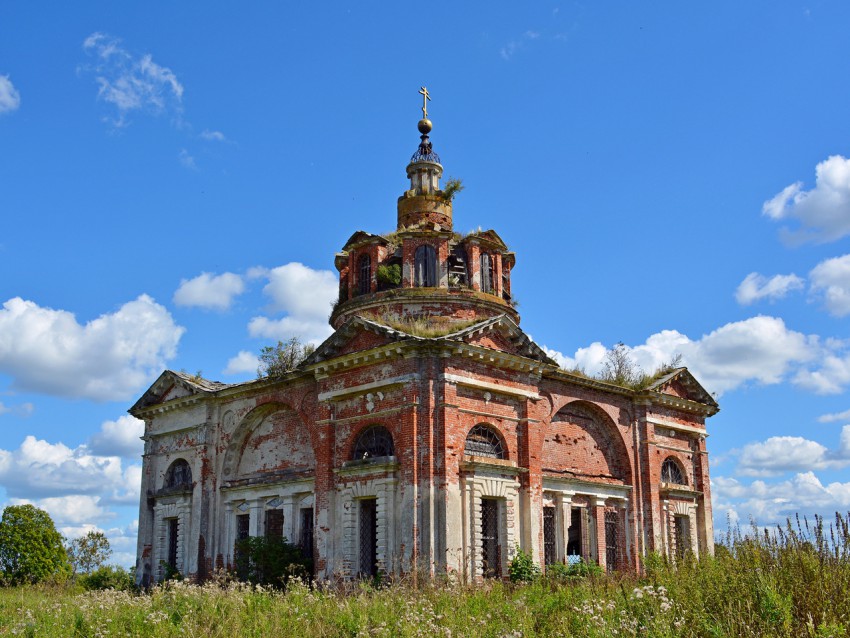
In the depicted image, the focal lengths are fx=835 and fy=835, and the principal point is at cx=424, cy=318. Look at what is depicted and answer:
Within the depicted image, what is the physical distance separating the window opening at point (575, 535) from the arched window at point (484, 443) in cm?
371

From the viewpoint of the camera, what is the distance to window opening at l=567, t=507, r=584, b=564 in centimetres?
2334

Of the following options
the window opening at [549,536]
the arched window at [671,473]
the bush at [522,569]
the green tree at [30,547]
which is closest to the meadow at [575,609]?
the bush at [522,569]

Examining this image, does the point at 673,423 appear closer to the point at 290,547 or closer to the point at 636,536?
the point at 636,536

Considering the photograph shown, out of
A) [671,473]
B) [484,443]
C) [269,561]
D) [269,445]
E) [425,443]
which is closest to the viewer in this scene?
[425,443]

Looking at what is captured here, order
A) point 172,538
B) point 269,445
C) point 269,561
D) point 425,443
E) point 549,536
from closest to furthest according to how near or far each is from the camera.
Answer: point 425,443 < point 269,561 < point 549,536 < point 269,445 < point 172,538

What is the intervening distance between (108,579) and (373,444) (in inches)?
451

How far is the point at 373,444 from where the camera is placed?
20844 millimetres

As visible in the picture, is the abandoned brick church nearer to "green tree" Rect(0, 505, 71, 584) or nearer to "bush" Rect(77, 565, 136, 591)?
"bush" Rect(77, 565, 136, 591)

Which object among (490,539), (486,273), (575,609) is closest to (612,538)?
(490,539)

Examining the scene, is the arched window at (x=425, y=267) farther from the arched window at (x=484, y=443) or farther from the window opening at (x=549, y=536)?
the window opening at (x=549, y=536)

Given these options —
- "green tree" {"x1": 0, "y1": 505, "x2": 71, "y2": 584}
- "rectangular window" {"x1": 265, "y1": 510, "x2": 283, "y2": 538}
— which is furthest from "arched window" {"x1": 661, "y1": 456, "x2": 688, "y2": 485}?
"green tree" {"x1": 0, "y1": 505, "x2": 71, "y2": 584}

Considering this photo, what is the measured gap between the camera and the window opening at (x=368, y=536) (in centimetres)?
2028

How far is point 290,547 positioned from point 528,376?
7.64m

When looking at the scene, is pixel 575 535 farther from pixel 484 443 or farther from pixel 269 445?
pixel 269 445
